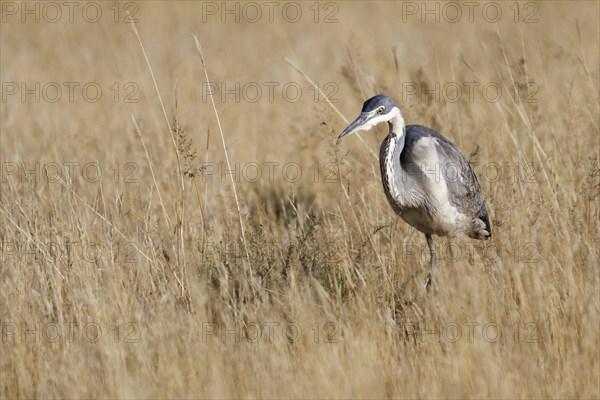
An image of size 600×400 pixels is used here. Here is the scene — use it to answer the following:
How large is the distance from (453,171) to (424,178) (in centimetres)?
26

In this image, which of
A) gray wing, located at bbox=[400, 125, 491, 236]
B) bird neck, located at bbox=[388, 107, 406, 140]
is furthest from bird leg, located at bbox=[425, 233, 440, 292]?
bird neck, located at bbox=[388, 107, 406, 140]

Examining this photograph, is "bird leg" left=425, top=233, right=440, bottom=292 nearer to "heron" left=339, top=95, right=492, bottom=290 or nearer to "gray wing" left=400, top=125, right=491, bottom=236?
"heron" left=339, top=95, right=492, bottom=290

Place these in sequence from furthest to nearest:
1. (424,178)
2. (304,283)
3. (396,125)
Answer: (424,178), (396,125), (304,283)

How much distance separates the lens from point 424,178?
551 cm

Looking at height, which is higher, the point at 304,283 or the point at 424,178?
the point at 424,178

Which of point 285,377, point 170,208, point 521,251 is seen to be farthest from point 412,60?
point 285,377

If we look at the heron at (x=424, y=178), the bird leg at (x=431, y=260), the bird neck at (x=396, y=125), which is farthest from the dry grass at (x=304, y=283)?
the bird neck at (x=396, y=125)

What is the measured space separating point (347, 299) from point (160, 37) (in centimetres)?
819

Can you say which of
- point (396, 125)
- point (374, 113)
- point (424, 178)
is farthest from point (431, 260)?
point (374, 113)

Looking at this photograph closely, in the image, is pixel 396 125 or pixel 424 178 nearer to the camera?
pixel 396 125

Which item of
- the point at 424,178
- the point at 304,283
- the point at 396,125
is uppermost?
the point at 396,125

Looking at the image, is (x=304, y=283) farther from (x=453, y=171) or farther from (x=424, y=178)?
(x=453, y=171)

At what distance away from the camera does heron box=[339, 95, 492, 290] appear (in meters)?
→ 5.32

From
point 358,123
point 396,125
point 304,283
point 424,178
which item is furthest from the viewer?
point 424,178
